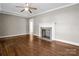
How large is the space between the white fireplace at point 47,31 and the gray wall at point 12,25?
29 centimetres

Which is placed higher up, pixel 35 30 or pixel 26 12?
pixel 26 12

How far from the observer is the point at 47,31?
1.98 metres

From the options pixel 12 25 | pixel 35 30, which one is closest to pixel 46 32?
pixel 35 30

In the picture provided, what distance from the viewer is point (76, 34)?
5.87ft

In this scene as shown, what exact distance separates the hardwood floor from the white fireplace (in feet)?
0.39

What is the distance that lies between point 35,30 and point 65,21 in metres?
→ 0.58

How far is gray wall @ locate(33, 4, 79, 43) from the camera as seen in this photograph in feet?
5.80

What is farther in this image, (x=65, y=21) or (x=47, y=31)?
(x=47, y=31)

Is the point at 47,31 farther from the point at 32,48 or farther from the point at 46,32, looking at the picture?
the point at 32,48

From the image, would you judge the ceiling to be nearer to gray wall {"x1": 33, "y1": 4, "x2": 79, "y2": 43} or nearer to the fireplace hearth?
gray wall {"x1": 33, "y1": 4, "x2": 79, "y2": 43}

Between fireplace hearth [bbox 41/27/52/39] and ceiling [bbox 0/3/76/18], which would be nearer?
ceiling [bbox 0/3/76/18]

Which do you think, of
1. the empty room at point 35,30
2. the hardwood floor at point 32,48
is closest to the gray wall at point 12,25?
the empty room at point 35,30

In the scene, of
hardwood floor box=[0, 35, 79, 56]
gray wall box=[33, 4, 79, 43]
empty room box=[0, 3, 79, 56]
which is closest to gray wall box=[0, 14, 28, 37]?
empty room box=[0, 3, 79, 56]

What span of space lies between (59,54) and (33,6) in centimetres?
99
